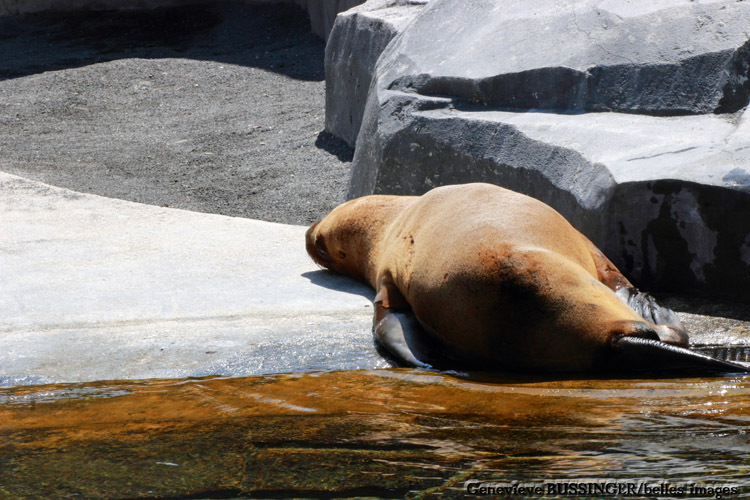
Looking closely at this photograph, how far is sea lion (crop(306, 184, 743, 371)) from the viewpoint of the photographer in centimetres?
329

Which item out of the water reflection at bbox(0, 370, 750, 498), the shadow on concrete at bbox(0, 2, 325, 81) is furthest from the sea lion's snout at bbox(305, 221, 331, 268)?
the shadow on concrete at bbox(0, 2, 325, 81)

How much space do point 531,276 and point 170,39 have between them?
13.7 m

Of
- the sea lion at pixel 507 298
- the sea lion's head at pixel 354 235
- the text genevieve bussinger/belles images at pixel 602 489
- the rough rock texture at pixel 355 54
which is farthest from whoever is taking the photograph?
the rough rock texture at pixel 355 54

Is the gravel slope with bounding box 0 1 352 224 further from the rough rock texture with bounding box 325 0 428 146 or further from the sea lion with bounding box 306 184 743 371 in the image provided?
the sea lion with bounding box 306 184 743 371

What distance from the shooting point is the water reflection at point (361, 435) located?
2.03 m

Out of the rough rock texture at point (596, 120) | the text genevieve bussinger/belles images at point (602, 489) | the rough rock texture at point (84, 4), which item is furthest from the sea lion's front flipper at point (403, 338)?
the rough rock texture at point (84, 4)

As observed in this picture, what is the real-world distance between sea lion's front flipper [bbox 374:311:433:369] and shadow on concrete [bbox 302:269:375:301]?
0.78 m

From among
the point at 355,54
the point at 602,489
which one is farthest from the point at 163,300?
the point at 355,54

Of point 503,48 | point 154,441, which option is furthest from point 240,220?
point 154,441

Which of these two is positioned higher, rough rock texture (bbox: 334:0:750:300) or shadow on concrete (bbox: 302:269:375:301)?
rough rock texture (bbox: 334:0:750:300)

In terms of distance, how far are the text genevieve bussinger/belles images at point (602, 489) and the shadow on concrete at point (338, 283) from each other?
280 cm

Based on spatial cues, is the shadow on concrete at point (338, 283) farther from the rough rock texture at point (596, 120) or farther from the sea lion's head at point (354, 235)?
the rough rock texture at point (596, 120)

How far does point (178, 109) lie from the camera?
12289 mm

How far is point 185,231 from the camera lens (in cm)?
612
